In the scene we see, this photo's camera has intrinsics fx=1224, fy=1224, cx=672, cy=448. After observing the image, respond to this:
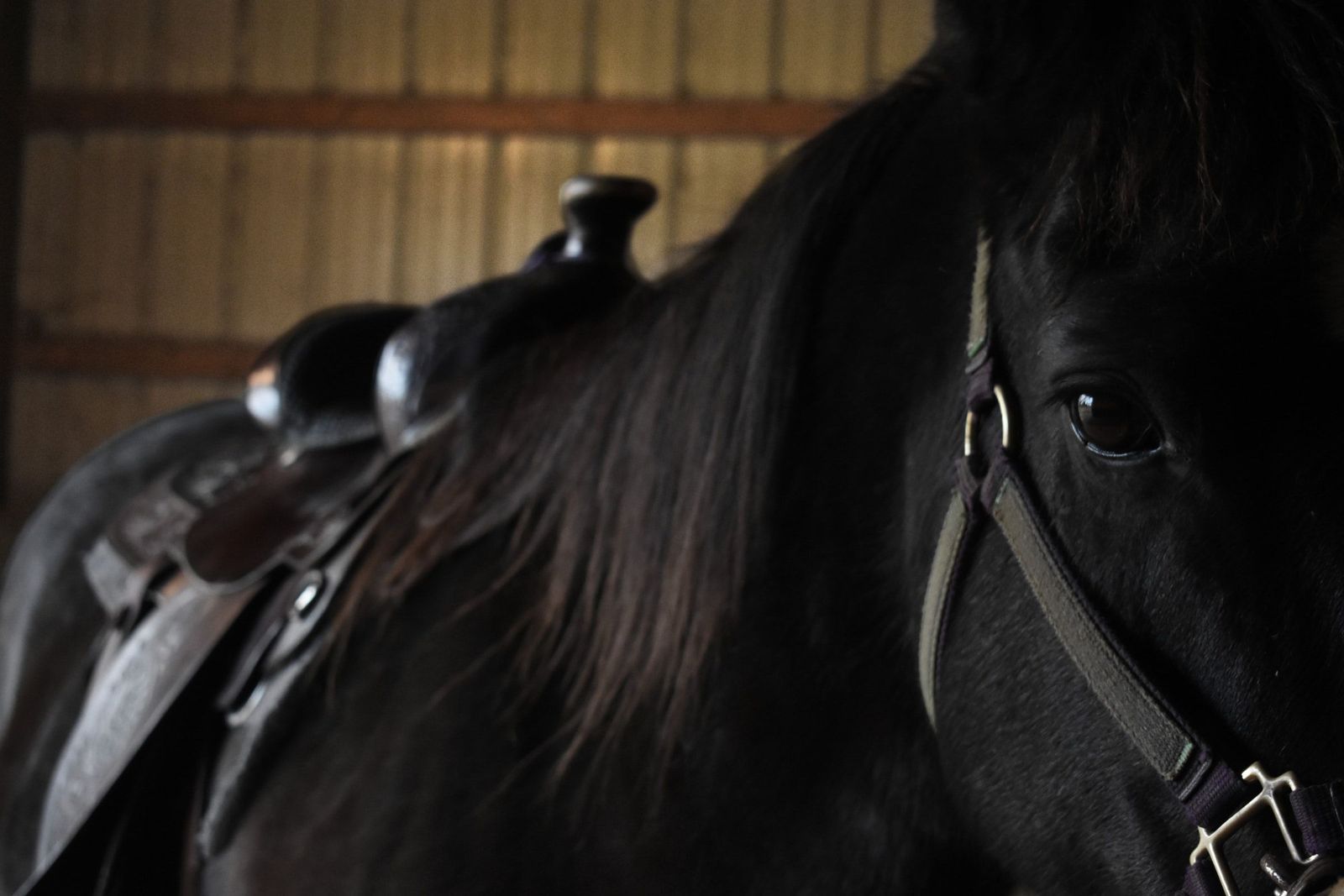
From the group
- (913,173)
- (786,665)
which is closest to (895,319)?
(913,173)

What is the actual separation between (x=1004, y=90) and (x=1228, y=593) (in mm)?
302

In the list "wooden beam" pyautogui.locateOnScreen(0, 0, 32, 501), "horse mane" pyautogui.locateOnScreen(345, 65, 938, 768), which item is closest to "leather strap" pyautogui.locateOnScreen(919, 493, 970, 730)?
"horse mane" pyautogui.locateOnScreen(345, 65, 938, 768)

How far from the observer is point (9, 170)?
5887 millimetres

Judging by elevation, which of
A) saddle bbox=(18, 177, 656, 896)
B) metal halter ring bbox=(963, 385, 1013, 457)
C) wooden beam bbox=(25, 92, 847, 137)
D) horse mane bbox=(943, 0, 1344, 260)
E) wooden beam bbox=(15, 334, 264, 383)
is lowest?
wooden beam bbox=(15, 334, 264, 383)

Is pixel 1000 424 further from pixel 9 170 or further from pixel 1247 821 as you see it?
pixel 9 170

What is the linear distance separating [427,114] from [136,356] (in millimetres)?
1874

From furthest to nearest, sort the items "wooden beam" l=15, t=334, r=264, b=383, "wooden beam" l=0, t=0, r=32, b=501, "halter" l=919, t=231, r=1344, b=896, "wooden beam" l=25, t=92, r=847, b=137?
"wooden beam" l=15, t=334, r=264, b=383
"wooden beam" l=0, t=0, r=32, b=501
"wooden beam" l=25, t=92, r=847, b=137
"halter" l=919, t=231, r=1344, b=896

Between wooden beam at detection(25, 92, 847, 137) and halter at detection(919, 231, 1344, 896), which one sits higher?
wooden beam at detection(25, 92, 847, 137)

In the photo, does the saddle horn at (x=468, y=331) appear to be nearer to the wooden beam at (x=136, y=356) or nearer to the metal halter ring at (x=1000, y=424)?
the metal halter ring at (x=1000, y=424)

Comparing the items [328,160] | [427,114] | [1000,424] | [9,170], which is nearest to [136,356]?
[9,170]

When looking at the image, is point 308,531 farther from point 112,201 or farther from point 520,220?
point 112,201

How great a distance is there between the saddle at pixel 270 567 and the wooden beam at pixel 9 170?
17.2 ft

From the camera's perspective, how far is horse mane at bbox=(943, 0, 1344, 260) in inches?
22.5

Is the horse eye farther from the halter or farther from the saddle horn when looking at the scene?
the saddle horn
